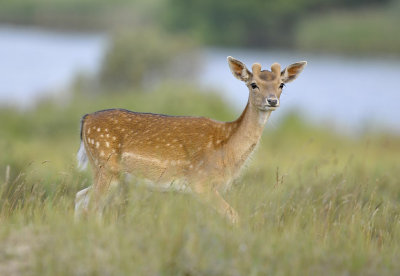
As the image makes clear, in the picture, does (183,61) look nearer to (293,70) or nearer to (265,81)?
(293,70)

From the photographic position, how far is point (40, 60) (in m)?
42.7

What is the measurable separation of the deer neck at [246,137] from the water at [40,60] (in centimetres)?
1822

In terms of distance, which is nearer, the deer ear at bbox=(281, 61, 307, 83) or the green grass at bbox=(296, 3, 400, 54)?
the deer ear at bbox=(281, 61, 307, 83)

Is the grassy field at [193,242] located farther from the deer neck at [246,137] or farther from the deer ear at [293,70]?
the deer ear at [293,70]

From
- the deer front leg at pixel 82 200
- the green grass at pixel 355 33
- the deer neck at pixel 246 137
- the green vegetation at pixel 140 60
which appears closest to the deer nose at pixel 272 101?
the deer neck at pixel 246 137

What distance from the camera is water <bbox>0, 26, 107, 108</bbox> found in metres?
29.3

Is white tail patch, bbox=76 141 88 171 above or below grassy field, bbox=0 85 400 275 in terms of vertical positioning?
below

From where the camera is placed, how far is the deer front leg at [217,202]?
6.29 m

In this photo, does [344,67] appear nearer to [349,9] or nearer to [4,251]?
[349,9]

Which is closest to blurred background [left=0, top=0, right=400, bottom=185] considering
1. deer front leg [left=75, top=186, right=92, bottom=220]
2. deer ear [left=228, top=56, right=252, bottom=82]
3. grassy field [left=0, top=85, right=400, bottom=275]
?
deer front leg [left=75, top=186, right=92, bottom=220]

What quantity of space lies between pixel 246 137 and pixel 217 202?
826 mm

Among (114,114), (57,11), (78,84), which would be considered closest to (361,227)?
(114,114)

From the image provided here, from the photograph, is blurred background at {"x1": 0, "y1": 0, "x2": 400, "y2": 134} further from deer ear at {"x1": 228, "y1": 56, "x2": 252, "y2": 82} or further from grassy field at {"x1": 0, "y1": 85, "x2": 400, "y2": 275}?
grassy field at {"x1": 0, "y1": 85, "x2": 400, "y2": 275}

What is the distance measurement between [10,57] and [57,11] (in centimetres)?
1682
